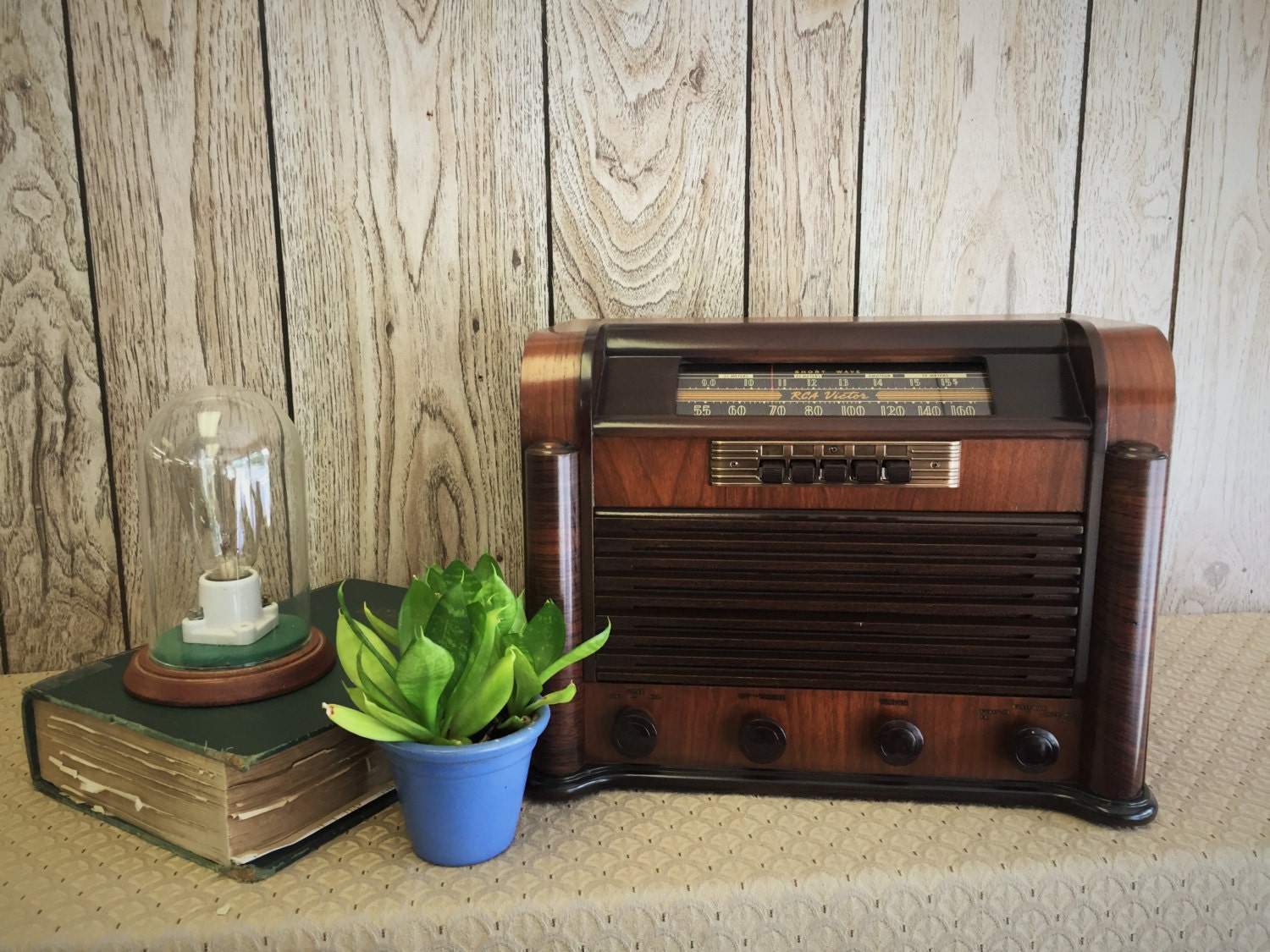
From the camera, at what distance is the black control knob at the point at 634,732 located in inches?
35.2

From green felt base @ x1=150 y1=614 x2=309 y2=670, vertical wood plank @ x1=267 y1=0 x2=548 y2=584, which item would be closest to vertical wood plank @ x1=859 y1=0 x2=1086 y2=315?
vertical wood plank @ x1=267 y1=0 x2=548 y2=584

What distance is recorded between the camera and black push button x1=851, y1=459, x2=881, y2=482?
0.84 meters

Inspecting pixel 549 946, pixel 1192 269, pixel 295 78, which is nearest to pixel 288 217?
pixel 295 78

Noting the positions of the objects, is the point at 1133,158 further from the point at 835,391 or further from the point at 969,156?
the point at 835,391

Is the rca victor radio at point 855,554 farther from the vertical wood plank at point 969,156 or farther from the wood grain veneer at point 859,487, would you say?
the vertical wood plank at point 969,156

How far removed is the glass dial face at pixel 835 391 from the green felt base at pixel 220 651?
444mm

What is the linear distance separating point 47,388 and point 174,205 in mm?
271

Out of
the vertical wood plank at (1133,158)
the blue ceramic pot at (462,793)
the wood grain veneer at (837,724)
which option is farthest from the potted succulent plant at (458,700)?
the vertical wood plank at (1133,158)

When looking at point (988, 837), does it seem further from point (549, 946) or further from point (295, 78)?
point (295, 78)

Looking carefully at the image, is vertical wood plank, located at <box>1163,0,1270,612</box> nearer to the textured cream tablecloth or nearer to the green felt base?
the textured cream tablecloth

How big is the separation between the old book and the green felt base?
0.04 m

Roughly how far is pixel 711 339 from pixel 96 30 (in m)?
0.82

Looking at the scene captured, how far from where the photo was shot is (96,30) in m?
1.13

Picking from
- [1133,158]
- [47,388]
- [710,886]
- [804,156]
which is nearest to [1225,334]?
[1133,158]
